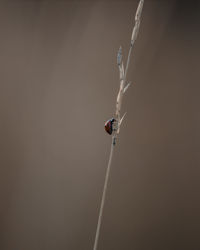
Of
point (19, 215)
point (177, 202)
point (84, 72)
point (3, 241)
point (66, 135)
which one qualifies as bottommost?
point (3, 241)

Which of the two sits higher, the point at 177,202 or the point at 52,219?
the point at 177,202

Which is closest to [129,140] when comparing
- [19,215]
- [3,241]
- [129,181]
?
[129,181]

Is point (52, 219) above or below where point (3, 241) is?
above

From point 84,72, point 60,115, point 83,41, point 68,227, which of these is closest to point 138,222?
point 68,227

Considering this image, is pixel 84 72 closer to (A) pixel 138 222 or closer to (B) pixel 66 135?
(B) pixel 66 135

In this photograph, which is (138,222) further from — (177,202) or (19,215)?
(19,215)

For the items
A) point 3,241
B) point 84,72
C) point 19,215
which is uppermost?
point 84,72
